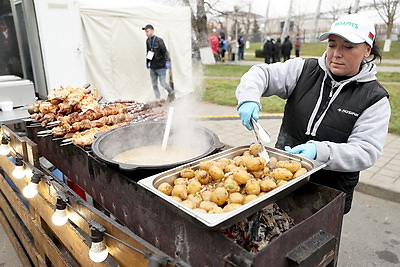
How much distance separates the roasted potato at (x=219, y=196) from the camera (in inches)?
58.9

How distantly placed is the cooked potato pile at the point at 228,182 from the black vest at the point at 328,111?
570mm

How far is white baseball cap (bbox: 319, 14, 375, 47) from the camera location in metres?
1.89

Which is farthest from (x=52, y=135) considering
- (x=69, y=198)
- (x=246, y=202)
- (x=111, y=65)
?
(x=111, y=65)

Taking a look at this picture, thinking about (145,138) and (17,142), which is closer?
(145,138)

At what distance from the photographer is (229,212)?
4.24 feet

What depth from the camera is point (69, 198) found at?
6.91 feet

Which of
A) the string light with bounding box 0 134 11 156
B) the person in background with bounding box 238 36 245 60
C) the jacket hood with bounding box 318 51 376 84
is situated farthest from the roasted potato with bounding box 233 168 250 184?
the person in background with bounding box 238 36 245 60

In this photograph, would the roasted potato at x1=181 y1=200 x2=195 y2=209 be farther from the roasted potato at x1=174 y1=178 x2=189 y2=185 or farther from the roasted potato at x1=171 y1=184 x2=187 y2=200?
the roasted potato at x1=174 y1=178 x2=189 y2=185

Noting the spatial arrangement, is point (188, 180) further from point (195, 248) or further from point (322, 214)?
point (322, 214)

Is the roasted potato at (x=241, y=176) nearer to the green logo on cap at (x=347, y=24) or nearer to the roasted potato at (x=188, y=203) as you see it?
the roasted potato at (x=188, y=203)

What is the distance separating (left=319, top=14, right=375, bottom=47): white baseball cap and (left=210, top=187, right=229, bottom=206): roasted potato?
3.95ft

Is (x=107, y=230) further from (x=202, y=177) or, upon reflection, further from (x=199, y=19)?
(x=199, y=19)

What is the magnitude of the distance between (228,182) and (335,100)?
104 centimetres

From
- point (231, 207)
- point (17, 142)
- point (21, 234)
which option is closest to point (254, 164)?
point (231, 207)
